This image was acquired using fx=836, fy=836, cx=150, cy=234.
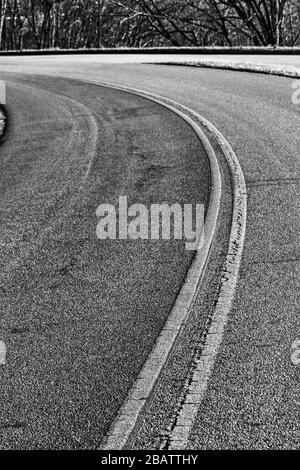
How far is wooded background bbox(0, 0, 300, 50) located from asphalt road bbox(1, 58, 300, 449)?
124 feet

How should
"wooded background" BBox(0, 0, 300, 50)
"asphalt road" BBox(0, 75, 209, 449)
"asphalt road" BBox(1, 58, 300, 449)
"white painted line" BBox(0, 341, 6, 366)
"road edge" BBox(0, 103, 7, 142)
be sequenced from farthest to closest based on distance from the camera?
"wooded background" BBox(0, 0, 300, 50) < "road edge" BBox(0, 103, 7, 142) < "white painted line" BBox(0, 341, 6, 366) < "asphalt road" BBox(0, 75, 209, 449) < "asphalt road" BBox(1, 58, 300, 449)

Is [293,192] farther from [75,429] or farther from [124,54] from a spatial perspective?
[124,54]

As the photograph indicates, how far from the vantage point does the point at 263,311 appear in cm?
581

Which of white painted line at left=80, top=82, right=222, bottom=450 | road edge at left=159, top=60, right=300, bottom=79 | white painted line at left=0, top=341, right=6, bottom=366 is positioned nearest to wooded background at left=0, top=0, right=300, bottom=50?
road edge at left=159, top=60, right=300, bottom=79

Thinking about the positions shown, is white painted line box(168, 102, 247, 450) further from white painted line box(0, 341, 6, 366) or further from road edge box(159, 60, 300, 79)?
road edge box(159, 60, 300, 79)

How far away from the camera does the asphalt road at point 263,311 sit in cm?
432

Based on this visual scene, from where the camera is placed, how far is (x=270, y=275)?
652cm

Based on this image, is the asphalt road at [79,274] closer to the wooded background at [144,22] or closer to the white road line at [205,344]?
the white road line at [205,344]

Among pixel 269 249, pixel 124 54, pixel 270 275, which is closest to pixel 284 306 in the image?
pixel 270 275

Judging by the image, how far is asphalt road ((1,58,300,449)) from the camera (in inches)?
170
